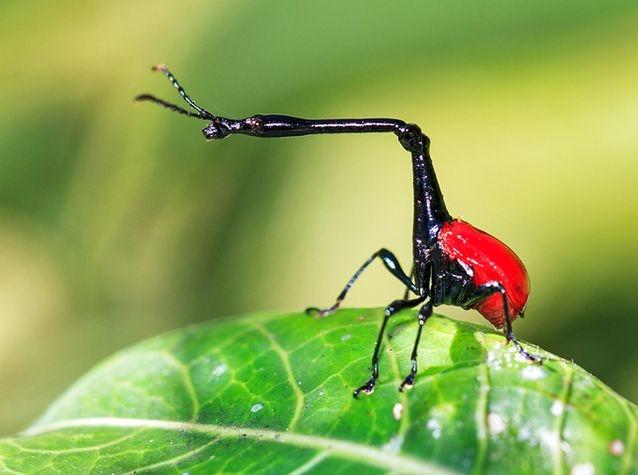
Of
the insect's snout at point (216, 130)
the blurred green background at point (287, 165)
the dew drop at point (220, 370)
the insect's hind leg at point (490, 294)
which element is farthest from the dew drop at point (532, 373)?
the blurred green background at point (287, 165)

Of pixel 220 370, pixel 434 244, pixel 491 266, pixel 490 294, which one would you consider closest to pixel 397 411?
pixel 220 370

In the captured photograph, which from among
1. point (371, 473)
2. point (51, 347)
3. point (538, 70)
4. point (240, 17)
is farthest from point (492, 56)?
point (51, 347)

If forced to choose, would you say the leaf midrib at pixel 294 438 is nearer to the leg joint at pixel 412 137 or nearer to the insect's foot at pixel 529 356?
the insect's foot at pixel 529 356

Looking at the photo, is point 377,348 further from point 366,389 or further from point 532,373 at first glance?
point 532,373

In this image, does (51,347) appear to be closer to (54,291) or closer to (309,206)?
(54,291)

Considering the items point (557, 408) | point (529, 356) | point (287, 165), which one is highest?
point (287, 165)

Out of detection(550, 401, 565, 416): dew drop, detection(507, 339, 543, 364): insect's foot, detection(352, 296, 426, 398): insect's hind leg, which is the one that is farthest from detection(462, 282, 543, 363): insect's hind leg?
detection(550, 401, 565, 416): dew drop
